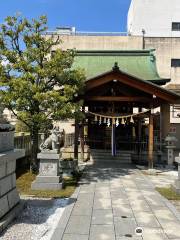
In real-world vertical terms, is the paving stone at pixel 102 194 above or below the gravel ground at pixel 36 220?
above

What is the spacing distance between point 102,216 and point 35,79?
732cm

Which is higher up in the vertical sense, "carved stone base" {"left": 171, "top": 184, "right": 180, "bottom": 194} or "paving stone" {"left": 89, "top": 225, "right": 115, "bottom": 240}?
"carved stone base" {"left": 171, "top": 184, "right": 180, "bottom": 194}

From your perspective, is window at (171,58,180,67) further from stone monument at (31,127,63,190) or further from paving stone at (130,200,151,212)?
paving stone at (130,200,151,212)

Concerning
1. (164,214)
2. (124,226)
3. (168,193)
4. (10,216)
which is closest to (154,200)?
(168,193)

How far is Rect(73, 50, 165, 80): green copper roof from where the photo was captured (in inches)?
927

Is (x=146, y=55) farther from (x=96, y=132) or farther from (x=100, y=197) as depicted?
(x=100, y=197)

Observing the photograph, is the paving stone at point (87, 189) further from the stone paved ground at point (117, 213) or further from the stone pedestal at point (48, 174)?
the stone pedestal at point (48, 174)

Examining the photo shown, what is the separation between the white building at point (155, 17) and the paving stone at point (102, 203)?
37.5m

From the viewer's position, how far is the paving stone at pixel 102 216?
8.58 metres

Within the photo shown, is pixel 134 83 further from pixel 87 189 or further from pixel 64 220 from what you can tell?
pixel 64 220

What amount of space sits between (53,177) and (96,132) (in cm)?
1188

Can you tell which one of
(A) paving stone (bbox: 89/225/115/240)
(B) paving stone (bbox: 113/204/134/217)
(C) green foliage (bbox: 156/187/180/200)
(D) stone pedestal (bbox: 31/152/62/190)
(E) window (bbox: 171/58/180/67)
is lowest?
(A) paving stone (bbox: 89/225/115/240)

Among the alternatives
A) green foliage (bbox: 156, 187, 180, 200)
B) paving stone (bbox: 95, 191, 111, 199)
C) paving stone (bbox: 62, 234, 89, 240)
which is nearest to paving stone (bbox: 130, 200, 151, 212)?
paving stone (bbox: 95, 191, 111, 199)

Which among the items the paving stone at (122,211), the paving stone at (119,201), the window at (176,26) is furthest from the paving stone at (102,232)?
the window at (176,26)
